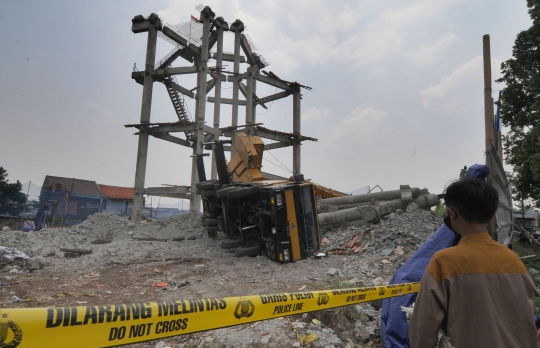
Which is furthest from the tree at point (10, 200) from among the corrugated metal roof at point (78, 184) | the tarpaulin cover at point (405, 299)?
the tarpaulin cover at point (405, 299)

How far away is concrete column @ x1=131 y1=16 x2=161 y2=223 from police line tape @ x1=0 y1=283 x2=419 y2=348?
17011 millimetres

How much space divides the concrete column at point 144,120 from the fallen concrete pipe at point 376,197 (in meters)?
10.8

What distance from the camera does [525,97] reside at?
550 inches

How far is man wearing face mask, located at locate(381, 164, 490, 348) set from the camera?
2668mm

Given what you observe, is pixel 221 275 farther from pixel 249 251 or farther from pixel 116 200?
pixel 116 200

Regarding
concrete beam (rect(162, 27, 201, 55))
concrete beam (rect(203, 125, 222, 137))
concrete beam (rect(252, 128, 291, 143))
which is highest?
concrete beam (rect(162, 27, 201, 55))

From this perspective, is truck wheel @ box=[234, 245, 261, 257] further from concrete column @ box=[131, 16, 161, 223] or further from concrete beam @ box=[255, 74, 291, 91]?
concrete beam @ box=[255, 74, 291, 91]

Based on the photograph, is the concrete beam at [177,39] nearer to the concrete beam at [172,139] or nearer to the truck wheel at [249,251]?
the concrete beam at [172,139]

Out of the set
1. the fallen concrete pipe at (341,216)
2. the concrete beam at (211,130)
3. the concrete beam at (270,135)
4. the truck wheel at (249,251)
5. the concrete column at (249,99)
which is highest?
→ the concrete column at (249,99)

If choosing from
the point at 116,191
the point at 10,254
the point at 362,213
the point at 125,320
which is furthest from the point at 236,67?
the point at 116,191

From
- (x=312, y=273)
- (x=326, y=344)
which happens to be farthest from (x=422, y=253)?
(x=312, y=273)

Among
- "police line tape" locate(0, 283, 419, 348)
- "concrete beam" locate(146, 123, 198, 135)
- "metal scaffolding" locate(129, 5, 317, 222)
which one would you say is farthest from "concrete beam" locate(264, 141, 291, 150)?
"police line tape" locate(0, 283, 419, 348)

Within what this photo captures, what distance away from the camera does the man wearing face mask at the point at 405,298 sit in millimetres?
2668

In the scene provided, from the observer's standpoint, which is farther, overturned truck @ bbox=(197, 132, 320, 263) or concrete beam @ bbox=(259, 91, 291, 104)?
concrete beam @ bbox=(259, 91, 291, 104)
